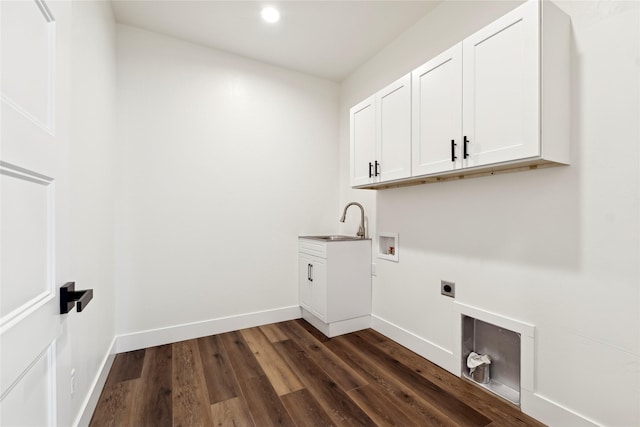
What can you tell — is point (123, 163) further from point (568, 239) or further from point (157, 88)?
point (568, 239)

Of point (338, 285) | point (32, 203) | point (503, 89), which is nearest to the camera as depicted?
point (32, 203)

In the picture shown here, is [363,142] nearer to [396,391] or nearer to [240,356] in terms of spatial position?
[396,391]

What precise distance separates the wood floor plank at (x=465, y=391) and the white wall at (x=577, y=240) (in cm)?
12

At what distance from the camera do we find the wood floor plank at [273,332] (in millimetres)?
2682

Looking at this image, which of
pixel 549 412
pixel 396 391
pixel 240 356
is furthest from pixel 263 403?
pixel 549 412

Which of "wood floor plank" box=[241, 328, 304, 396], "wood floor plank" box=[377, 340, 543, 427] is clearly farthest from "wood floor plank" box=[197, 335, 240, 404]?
"wood floor plank" box=[377, 340, 543, 427]

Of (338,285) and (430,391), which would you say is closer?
(430,391)

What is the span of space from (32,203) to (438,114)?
6.56ft

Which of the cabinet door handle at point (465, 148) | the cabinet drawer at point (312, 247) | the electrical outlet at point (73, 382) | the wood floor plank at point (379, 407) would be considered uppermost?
the cabinet door handle at point (465, 148)

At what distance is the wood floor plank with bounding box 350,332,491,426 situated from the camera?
5.35ft

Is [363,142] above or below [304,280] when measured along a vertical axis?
above

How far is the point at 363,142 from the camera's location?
2.64 meters

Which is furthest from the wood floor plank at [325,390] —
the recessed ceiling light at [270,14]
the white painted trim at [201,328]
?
the recessed ceiling light at [270,14]

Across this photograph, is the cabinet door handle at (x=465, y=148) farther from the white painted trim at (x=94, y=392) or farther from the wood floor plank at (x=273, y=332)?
the white painted trim at (x=94, y=392)
